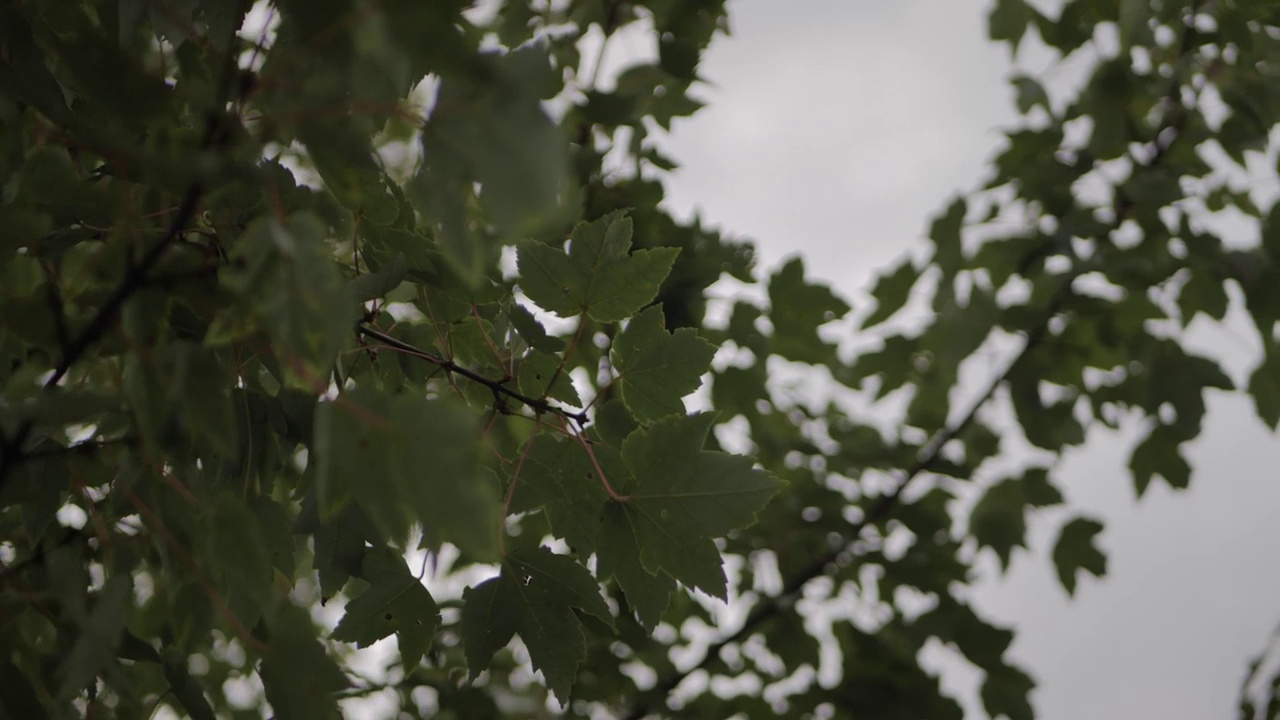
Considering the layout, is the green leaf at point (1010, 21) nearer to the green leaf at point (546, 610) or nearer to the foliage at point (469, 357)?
the foliage at point (469, 357)

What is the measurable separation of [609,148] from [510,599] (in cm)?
58

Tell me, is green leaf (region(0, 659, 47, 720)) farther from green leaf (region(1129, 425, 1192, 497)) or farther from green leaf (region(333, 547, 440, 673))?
green leaf (region(1129, 425, 1192, 497))

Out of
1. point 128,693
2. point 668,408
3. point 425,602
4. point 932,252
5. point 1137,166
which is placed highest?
point 1137,166

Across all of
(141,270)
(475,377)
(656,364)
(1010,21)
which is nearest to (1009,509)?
(1010,21)

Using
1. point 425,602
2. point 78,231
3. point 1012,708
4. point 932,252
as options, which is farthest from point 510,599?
point 932,252

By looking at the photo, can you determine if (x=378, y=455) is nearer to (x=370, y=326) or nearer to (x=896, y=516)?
(x=370, y=326)

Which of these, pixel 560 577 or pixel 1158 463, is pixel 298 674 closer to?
pixel 560 577

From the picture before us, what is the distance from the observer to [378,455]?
0.43 metres

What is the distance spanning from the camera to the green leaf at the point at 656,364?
688 mm

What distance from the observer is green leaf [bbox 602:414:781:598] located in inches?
25.0

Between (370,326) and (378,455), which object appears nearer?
(378,455)

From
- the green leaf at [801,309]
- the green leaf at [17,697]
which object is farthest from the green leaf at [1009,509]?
the green leaf at [17,697]

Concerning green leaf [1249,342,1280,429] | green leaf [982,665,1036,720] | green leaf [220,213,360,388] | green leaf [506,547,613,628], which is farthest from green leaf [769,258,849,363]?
green leaf [220,213,360,388]

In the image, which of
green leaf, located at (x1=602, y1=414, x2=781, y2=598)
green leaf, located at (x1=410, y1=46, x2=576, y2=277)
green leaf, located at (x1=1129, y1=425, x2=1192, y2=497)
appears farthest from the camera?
green leaf, located at (x1=1129, y1=425, x2=1192, y2=497)
